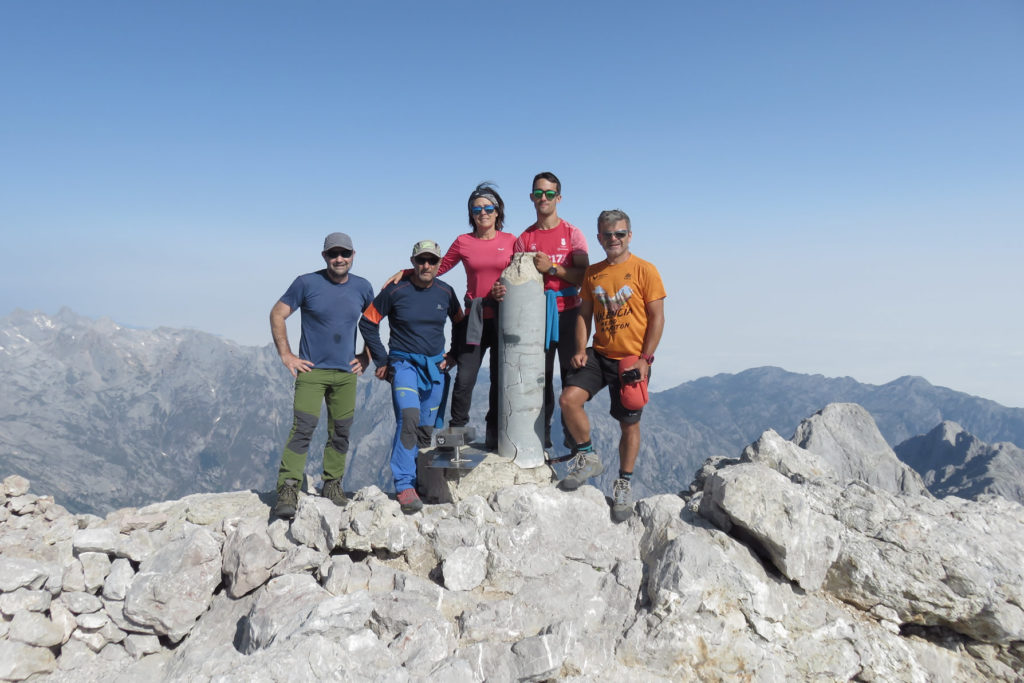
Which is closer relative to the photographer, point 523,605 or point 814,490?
point 523,605

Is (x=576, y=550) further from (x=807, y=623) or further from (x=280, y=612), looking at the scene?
(x=280, y=612)

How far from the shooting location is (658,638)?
643 cm

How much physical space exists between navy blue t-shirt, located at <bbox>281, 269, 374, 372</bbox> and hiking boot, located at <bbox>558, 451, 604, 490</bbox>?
386 cm

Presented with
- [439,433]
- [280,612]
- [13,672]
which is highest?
[439,433]

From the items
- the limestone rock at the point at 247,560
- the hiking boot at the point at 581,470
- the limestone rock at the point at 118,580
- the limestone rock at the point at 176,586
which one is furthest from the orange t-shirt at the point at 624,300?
the limestone rock at the point at 118,580

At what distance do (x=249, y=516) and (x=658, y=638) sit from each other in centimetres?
640

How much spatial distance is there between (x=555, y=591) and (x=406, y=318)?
4.53 metres

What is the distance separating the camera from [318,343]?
8469mm

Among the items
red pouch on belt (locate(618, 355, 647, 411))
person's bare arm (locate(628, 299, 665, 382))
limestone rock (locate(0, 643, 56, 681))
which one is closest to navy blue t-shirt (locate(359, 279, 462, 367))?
red pouch on belt (locate(618, 355, 647, 411))

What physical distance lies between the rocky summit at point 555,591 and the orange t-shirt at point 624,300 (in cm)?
228

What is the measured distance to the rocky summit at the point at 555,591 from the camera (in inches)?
252

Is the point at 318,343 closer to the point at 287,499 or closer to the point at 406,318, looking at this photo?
the point at 406,318

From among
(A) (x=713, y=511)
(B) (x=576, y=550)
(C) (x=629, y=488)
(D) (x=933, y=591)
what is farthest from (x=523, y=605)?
(D) (x=933, y=591)

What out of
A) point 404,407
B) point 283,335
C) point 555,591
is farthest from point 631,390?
point 283,335
